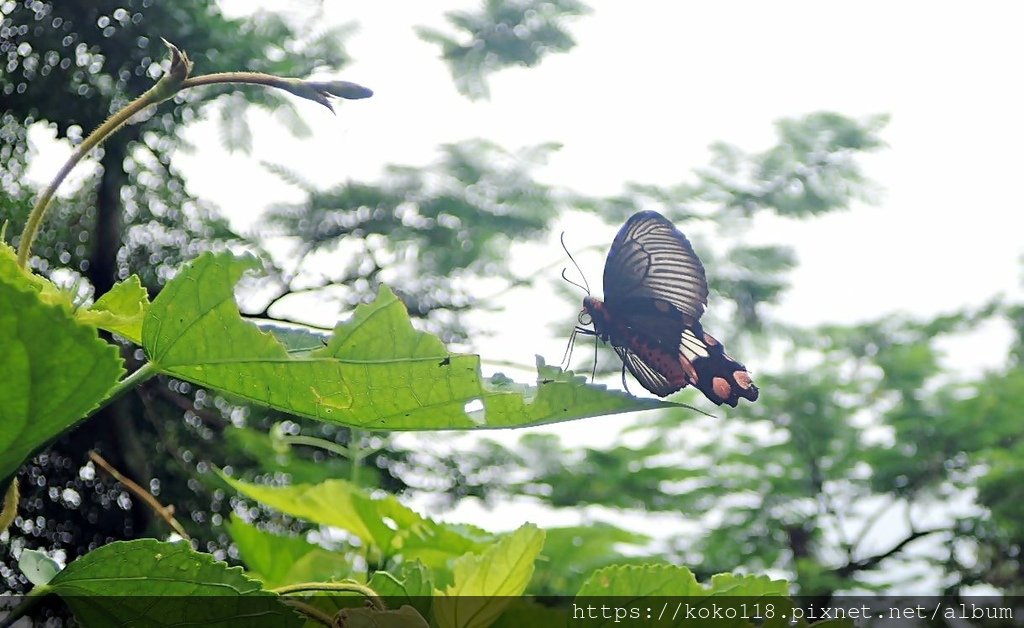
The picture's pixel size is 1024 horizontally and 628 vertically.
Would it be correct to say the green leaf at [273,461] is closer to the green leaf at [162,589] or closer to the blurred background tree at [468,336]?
the blurred background tree at [468,336]

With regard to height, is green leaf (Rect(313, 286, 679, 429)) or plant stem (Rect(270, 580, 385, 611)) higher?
green leaf (Rect(313, 286, 679, 429))

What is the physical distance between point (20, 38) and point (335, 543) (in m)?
0.64

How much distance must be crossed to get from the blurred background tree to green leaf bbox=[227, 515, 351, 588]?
5cm

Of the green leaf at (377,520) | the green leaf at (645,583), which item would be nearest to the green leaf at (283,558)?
the green leaf at (377,520)

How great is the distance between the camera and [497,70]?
5.19 feet

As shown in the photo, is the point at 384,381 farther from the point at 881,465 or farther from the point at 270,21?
the point at 881,465

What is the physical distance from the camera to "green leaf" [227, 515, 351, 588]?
1.28 ft

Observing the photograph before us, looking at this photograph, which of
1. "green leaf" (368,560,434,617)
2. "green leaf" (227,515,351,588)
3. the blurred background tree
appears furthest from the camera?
the blurred background tree

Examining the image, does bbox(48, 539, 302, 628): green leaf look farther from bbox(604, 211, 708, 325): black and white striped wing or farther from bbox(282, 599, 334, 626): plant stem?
bbox(604, 211, 708, 325): black and white striped wing

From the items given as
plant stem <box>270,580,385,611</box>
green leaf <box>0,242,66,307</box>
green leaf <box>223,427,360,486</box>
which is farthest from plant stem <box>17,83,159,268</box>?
green leaf <box>223,427,360,486</box>

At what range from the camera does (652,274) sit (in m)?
0.35

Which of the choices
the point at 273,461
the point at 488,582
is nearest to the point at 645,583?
the point at 488,582

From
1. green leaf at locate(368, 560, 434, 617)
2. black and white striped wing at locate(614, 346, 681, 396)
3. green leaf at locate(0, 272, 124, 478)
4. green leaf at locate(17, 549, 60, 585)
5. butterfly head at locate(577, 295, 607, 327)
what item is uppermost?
butterfly head at locate(577, 295, 607, 327)

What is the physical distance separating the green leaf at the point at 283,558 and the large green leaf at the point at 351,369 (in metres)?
0.18
